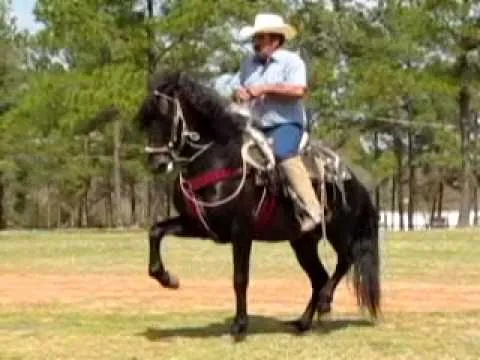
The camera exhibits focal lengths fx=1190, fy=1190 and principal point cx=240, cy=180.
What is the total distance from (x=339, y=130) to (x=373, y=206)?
36898 millimetres

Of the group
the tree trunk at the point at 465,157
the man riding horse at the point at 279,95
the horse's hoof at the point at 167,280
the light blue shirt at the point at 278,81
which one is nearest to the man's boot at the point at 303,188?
the man riding horse at the point at 279,95

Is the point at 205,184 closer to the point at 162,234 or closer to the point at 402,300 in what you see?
the point at 162,234

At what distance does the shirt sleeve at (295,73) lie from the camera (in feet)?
33.0

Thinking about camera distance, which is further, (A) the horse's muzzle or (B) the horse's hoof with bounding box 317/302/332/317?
(B) the horse's hoof with bounding box 317/302/332/317

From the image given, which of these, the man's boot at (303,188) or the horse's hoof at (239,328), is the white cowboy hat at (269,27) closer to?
the man's boot at (303,188)

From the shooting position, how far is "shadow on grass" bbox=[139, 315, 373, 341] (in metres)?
10.5

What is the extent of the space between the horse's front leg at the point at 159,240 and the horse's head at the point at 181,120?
60 centimetres

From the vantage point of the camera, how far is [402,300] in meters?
14.3

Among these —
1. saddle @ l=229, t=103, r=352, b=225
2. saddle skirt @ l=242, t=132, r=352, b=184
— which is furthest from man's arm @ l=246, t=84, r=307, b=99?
saddle skirt @ l=242, t=132, r=352, b=184

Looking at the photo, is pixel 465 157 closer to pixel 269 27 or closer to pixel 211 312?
pixel 211 312

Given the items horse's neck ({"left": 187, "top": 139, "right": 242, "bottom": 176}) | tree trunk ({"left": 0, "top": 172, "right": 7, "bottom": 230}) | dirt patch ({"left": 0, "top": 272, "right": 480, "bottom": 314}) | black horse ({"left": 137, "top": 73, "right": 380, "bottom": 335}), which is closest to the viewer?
black horse ({"left": 137, "top": 73, "right": 380, "bottom": 335})

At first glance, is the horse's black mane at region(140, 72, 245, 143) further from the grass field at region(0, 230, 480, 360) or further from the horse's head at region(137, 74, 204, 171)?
the grass field at region(0, 230, 480, 360)

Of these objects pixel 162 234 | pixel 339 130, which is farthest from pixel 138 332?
pixel 339 130

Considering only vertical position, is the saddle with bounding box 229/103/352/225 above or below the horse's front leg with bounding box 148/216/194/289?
above
